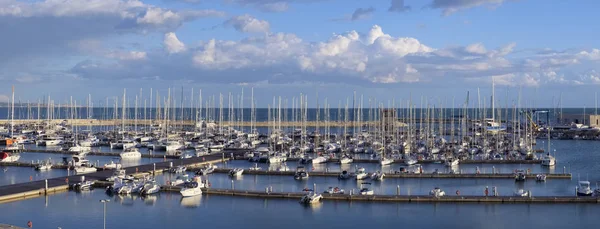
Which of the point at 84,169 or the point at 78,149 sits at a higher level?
the point at 78,149

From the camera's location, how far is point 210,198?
43469mm

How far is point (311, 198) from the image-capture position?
1610 inches

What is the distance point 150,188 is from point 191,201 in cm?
387

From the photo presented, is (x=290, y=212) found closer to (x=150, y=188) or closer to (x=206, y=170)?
(x=150, y=188)

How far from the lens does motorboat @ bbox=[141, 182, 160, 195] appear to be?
44.2m

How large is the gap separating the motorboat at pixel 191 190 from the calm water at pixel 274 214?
750 millimetres

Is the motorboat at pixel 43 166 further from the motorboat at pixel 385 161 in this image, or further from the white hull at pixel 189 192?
the motorboat at pixel 385 161

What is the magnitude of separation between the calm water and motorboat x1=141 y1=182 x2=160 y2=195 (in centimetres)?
125

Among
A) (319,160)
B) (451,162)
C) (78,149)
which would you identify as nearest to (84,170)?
(319,160)

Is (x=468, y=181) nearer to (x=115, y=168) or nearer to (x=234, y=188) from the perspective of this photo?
(x=234, y=188)

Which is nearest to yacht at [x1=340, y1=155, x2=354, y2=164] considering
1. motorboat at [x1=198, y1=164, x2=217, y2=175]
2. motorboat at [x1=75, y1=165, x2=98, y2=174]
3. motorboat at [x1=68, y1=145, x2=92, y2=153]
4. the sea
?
motorboat at [x1=198, y1=164, x2=217, y2=175]

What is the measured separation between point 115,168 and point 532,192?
3501cm

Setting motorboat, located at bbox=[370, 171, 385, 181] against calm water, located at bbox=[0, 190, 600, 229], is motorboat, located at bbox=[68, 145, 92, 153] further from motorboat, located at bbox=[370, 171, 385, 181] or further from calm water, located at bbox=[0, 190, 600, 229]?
motorboat, located at bbox=[370, 171, 385, 181]

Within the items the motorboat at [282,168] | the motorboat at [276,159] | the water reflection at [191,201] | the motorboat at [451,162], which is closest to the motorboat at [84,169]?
the water reflection at [191,201]
